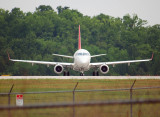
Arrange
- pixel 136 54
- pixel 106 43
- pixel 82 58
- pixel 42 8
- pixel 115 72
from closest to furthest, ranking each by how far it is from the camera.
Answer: pixel 82 58
pixel 115 72
pixel 136 54
pixel 106 43
pixel 42 8

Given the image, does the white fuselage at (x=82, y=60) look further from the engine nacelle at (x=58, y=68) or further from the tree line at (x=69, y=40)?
the tree line at (x=69, y=40)

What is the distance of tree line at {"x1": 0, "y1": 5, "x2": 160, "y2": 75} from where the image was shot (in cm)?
7006

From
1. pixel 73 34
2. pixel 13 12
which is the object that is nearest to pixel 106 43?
pixel 73 34

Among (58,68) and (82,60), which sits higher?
(82,60)

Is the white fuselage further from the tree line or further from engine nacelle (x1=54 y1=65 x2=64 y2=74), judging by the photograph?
the tree line

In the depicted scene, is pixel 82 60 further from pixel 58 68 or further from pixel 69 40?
pixel 69 40

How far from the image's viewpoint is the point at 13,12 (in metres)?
98.4

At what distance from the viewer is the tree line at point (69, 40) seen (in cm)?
A: 7006

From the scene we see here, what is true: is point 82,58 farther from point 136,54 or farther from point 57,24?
point 57,24

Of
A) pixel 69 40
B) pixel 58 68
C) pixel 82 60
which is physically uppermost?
pixel 69 40

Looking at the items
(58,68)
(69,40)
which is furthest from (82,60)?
(69,40)

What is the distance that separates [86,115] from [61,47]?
2915 inches

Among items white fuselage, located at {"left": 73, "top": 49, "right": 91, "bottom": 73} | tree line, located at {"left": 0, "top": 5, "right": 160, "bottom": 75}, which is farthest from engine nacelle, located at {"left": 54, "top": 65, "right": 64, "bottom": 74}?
tree line, located at {"left": 0, "top": 5, "right": 160, "bottom": 75}

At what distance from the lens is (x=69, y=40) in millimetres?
90625
